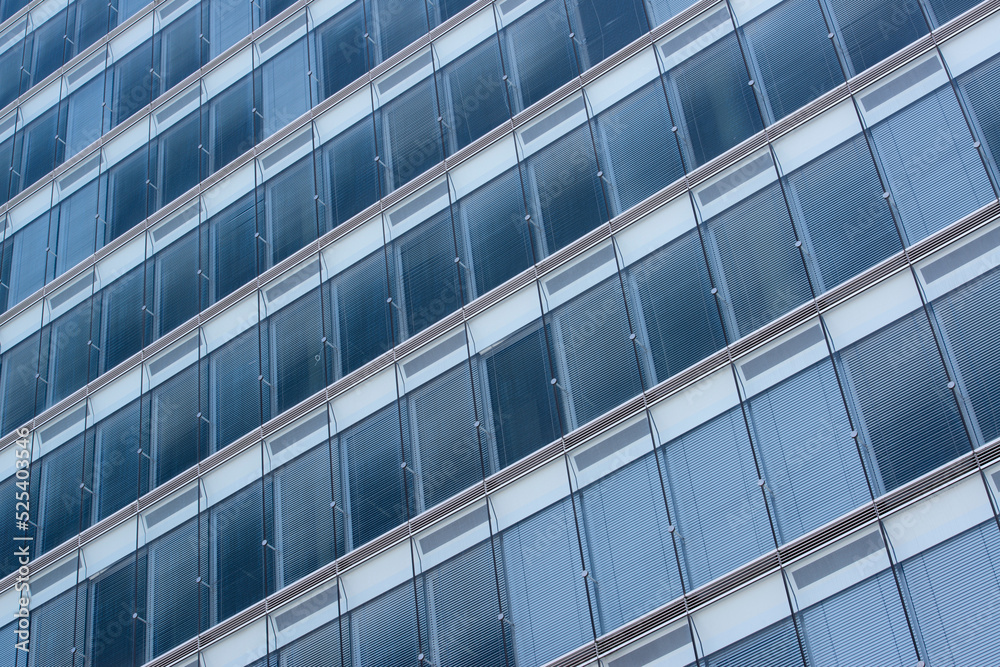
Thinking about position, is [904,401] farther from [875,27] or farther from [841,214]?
[875,27]

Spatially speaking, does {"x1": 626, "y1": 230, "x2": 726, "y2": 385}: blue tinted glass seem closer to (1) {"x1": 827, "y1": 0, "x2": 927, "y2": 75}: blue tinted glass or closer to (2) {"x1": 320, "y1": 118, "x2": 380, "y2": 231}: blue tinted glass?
(1) {"x1": 827, "y1": 0, "x2": 927, "y2": 75}: blue tinted glass

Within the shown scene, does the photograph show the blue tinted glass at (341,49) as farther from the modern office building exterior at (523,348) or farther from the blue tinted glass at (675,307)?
the blue tinted glass at (675,307)

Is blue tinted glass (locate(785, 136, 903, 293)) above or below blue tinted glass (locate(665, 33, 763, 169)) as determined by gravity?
below

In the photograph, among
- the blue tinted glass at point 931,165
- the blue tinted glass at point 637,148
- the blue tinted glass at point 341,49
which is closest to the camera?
the blue tinted glass at point 931,165

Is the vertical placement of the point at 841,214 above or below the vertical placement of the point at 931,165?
below

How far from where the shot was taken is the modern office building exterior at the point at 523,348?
2600 centimetres

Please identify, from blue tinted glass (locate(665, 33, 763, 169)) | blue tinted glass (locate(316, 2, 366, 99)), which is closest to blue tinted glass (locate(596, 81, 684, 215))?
blue tinted glass (locate(665, 33, 763, 169))

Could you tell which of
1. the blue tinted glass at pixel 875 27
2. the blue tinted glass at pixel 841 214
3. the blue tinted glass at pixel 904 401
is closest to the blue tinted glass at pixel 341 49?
the blue tinted glass at pixel 875 27

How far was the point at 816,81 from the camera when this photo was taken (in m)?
29.9

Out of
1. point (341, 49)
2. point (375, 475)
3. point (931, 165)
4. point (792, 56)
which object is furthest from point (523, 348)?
point (341, 49)

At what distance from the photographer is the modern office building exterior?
26.0 m

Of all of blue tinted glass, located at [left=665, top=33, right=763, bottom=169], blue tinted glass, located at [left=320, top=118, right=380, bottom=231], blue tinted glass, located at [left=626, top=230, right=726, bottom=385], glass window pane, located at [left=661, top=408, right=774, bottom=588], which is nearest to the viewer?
glass window pane, located at [left=661, top=408, right=774, bottom=588]

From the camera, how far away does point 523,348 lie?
1222 inches

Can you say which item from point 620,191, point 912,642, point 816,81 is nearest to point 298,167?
point 620,191
